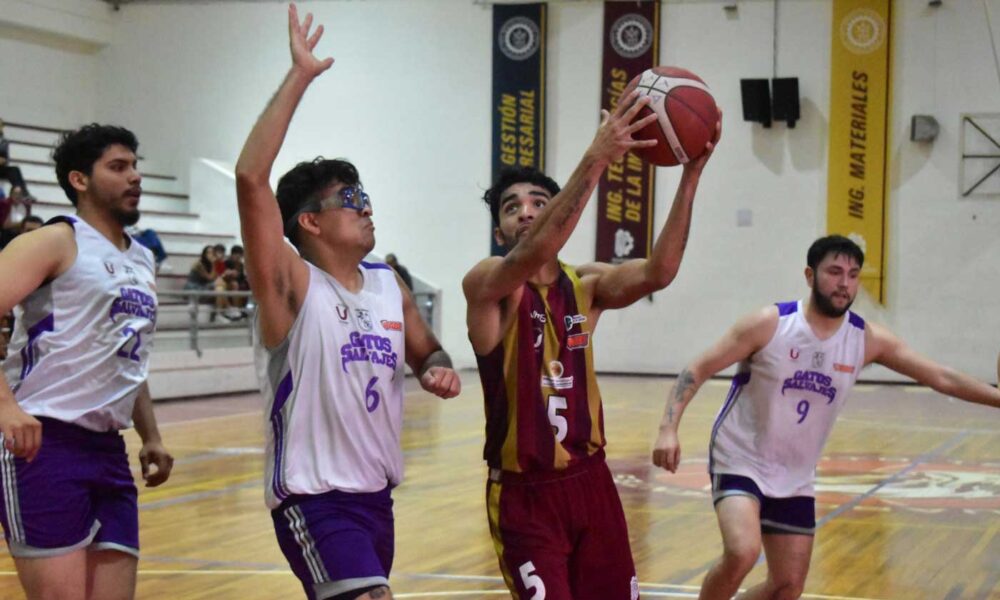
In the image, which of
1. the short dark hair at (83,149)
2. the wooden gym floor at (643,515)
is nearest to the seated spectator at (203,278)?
the wooden gym floor at (643,515)

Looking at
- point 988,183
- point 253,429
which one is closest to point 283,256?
point 253,429

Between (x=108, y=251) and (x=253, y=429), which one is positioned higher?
(x=108, y=251)

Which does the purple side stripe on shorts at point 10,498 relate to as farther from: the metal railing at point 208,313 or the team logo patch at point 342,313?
the metal railing at point 208,313

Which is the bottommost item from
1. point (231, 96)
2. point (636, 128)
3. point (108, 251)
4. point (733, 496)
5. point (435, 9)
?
point (733, 496)

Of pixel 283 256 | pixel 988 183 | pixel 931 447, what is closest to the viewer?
pixel 283 256

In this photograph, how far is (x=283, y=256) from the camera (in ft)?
11.2

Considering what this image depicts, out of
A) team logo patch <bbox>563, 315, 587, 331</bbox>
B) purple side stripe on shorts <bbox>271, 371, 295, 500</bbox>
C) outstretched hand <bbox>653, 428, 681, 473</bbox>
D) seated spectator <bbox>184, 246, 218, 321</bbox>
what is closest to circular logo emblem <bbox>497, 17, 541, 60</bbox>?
seated spectator <bbox>184, 246, 218, 321</bbox>

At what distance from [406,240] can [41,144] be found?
229 inches

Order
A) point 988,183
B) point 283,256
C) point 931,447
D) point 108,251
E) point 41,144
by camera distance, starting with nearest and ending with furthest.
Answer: point 283,256, point 108,251, point 931,447, point 988,183, point 41,144

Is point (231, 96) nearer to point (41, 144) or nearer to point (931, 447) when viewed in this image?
point (41, 144)

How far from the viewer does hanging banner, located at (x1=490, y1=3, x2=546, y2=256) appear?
2003cm

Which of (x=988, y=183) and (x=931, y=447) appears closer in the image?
(x=931, y=447)

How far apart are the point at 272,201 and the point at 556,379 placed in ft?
3.29

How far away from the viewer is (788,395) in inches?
198
